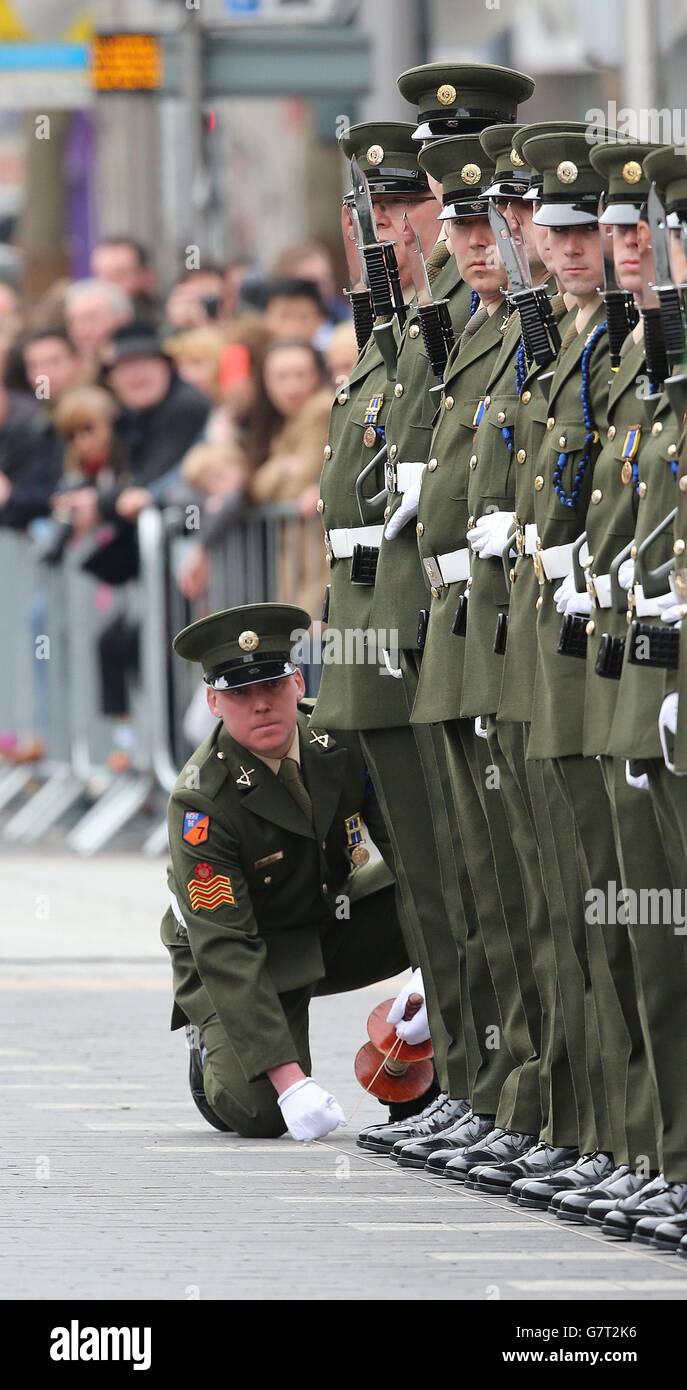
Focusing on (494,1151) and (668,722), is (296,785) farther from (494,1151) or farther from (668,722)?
(668,722)

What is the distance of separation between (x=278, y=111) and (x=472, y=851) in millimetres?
20293

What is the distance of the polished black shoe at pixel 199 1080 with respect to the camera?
8414mm

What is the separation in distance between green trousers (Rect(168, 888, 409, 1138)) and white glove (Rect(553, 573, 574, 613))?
1.67m

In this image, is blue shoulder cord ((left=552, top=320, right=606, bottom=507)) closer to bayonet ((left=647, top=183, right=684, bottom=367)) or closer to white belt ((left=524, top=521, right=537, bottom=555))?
white belt ((left=524, top=521, right=537, bottom=555))

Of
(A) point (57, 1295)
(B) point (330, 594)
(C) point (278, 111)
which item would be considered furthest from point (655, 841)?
(C) point (278, 111)

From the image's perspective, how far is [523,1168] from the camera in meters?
7.29

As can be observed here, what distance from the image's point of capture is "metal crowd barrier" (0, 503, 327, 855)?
45.8 ft

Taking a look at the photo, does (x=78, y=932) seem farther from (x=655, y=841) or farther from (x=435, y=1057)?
(x=655, y=841)

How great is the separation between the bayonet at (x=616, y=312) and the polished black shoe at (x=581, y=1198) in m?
1.65

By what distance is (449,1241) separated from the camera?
6676mm

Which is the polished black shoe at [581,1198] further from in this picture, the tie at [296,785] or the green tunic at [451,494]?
the tie at [296,785]

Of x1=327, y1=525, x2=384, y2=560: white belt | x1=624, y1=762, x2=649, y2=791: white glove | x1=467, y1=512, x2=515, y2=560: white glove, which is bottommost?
x1=624, y1=762, x2=649, y2=791: white glove

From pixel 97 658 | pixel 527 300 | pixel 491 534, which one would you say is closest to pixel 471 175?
pixel 527 300

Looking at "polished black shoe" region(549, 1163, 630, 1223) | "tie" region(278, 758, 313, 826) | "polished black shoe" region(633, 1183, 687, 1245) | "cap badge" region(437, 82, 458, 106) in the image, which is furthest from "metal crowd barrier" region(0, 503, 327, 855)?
"polished black shoe" region(633, 1183, 687, 1245)
